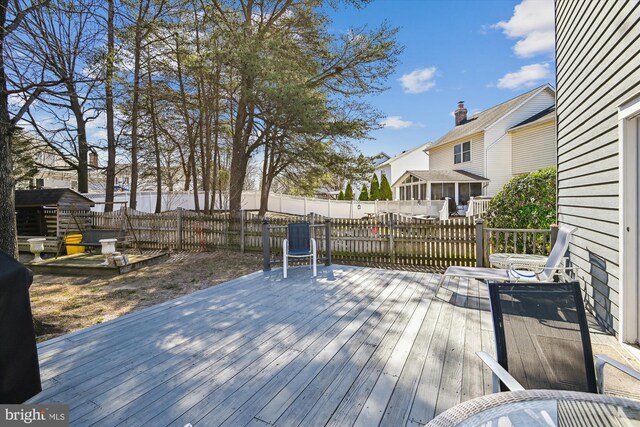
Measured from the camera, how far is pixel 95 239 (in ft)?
27.7

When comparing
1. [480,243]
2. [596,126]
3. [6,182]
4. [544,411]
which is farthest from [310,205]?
[544,411]

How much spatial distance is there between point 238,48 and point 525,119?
15.4 metres

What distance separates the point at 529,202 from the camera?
6.92 metres

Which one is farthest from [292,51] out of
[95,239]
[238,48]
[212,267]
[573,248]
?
[573,248]

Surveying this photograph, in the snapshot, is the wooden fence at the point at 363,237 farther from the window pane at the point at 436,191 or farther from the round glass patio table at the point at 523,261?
the window pane at the point at 436,191

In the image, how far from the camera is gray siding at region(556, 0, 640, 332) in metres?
2.79

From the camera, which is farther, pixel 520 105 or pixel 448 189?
pixel 448 189

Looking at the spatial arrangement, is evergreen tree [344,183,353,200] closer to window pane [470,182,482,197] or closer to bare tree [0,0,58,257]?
window pane [470,182,482,197]

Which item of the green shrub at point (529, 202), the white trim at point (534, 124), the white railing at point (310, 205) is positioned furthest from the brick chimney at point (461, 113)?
the green shrub at point (529, 202)

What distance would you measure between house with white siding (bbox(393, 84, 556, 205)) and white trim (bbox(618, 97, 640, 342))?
509 inches

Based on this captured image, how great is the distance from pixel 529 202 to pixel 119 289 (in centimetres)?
882

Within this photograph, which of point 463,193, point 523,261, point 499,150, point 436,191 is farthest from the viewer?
point 436,191

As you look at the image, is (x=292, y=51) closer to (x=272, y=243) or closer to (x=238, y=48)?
(x=238, y=48)

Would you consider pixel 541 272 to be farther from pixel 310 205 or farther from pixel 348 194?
pixel 348 194
